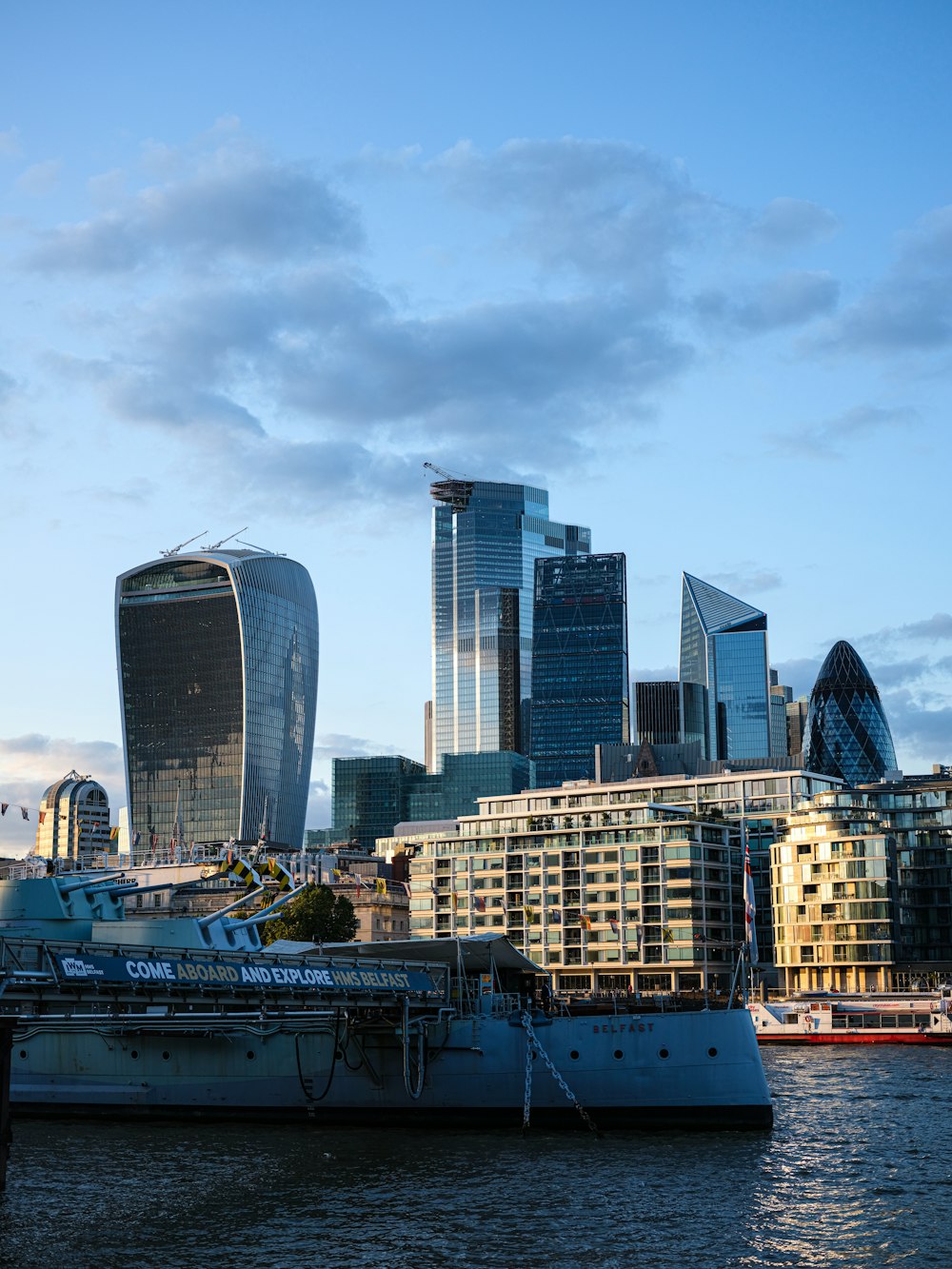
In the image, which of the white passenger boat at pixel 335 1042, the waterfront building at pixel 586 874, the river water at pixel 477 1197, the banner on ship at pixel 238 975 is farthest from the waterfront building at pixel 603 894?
the banner on ship at pixel 238 975

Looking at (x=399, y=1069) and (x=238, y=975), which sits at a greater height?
(x=238, y=975)

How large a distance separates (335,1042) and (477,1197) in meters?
17.8

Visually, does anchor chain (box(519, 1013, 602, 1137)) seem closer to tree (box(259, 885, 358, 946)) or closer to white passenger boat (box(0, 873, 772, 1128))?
white passenger boat (box(0, 873, 772, 1128))

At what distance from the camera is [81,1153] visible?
56750mm

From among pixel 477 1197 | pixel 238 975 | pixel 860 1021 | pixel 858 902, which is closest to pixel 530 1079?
pixel 238 975

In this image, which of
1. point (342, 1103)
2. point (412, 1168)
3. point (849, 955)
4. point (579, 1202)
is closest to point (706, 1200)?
point (579, 1202)

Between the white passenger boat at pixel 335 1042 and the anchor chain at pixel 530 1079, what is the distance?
0.12m

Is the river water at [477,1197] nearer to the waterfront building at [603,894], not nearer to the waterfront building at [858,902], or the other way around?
the waterfront building at [858,902]

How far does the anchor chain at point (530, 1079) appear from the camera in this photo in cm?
5878

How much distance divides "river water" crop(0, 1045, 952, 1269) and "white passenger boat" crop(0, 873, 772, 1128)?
1626 mm

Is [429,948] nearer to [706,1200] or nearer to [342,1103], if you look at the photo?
[342,1103]

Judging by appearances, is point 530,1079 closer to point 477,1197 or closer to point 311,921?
point 477,1197

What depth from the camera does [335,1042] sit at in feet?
206

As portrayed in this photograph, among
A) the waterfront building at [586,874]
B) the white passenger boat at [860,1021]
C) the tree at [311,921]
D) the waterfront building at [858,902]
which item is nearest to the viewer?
the white passenger boat at [860,1021]
